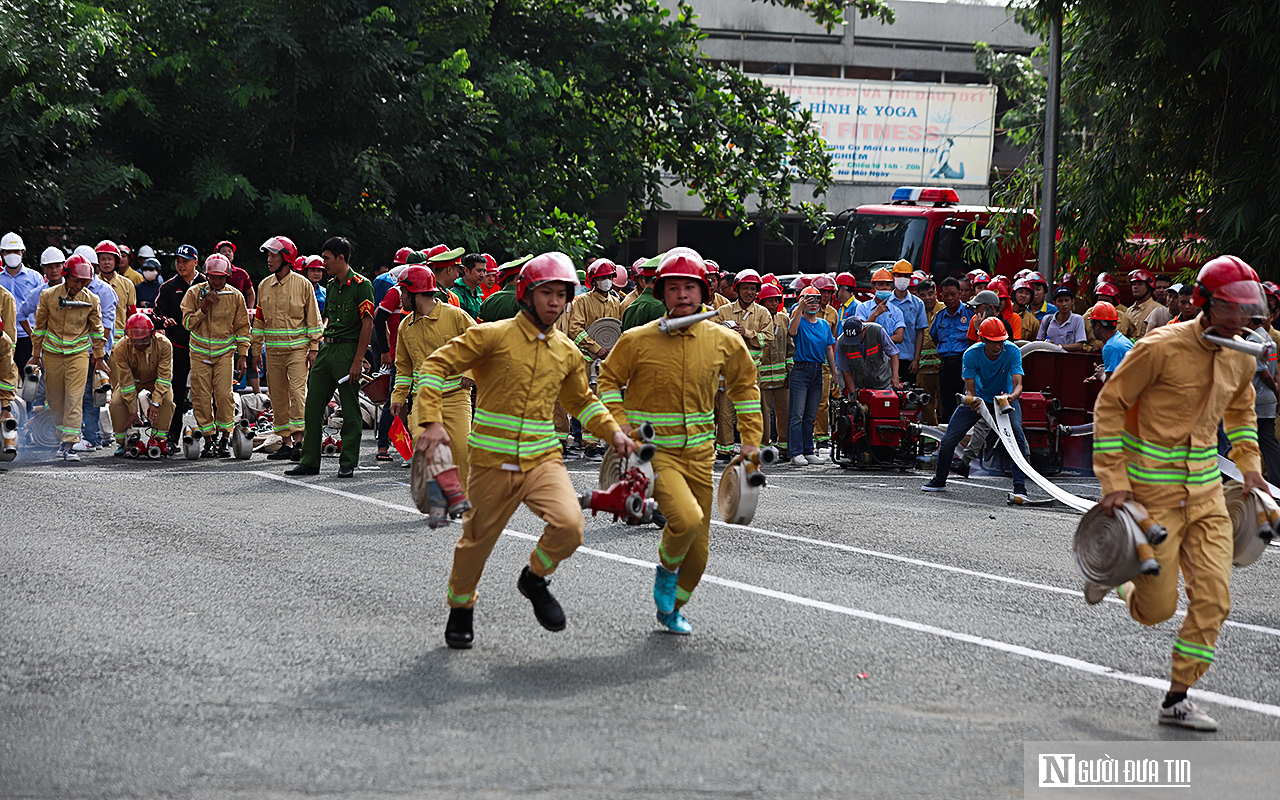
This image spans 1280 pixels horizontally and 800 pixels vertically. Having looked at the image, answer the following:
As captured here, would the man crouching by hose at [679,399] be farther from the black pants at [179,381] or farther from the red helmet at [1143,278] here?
the red helmet at [1143,278]

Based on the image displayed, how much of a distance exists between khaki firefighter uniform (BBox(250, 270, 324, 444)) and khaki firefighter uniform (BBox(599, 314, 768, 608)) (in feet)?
26.1

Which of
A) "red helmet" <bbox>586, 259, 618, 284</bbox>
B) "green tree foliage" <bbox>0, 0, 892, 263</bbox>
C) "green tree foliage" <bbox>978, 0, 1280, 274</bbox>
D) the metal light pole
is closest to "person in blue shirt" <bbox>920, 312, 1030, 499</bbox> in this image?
"green tree foliage" <bbox>978, 0, 1280, 274</bbox>

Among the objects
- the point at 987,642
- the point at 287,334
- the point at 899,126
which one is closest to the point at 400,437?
the point at 287,334

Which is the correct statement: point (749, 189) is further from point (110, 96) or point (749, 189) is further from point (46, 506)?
point (46, 506)

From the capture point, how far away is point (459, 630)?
6656mm

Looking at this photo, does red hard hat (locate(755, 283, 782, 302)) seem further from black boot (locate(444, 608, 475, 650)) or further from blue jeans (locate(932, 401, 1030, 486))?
black boot (locate(444, 608, 475, 650))

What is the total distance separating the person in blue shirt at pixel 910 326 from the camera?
54.3ft

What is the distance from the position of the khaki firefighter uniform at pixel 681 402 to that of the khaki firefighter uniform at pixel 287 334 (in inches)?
313

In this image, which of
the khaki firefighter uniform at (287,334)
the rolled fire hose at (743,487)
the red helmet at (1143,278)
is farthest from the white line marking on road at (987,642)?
the red helmet at (1143,278)

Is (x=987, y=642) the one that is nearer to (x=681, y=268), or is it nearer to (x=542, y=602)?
(x=542, y=602)

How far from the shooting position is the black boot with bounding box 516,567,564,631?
22.1 feet

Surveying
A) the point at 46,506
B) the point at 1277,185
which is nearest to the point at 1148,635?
the point at 46,506

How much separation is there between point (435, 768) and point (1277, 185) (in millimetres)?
12825

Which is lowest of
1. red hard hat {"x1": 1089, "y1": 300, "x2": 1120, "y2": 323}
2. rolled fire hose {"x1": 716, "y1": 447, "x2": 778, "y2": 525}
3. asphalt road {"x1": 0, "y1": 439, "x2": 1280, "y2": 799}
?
asphalt road {"x1": 0, "y1": 439, "x2": 1280, "y2": 799}
